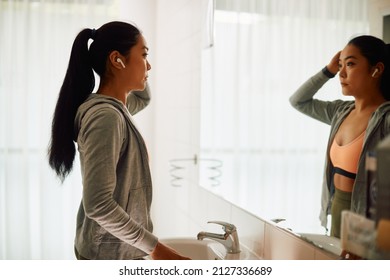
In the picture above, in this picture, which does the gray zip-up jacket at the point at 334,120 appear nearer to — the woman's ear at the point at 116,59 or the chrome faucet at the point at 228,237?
the chrome faucet at the point at 228,237

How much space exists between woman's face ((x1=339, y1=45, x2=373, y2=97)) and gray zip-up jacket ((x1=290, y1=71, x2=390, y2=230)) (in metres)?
0.03

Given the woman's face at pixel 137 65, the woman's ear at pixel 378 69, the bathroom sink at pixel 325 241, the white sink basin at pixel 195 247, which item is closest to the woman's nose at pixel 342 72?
the woman's ear at pixel 378 69

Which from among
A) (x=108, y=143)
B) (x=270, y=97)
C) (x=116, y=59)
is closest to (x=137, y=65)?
(x=116, y=59)

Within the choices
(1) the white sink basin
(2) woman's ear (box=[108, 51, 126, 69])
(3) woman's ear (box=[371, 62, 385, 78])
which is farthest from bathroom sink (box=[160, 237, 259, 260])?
(3) woman's ear (box=[371, 62, 385, 78])

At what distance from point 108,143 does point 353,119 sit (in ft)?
1.80

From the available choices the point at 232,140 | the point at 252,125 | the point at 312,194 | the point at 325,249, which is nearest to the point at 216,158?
the point at 232,140

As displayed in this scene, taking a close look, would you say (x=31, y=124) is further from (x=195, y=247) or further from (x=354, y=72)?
(x=354, y=72)

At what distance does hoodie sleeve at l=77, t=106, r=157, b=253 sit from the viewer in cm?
106

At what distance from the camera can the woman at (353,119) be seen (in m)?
0.91

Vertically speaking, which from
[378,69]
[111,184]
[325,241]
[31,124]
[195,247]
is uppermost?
[378,69]

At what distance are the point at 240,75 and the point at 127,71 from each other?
50 centimetres

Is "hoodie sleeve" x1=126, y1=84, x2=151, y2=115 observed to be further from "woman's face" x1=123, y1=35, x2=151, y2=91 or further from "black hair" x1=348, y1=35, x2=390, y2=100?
"black hair" x1=348, y1=35, x2=390, y2=100

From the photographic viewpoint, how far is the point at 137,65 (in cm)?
118

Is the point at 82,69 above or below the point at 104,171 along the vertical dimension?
above
